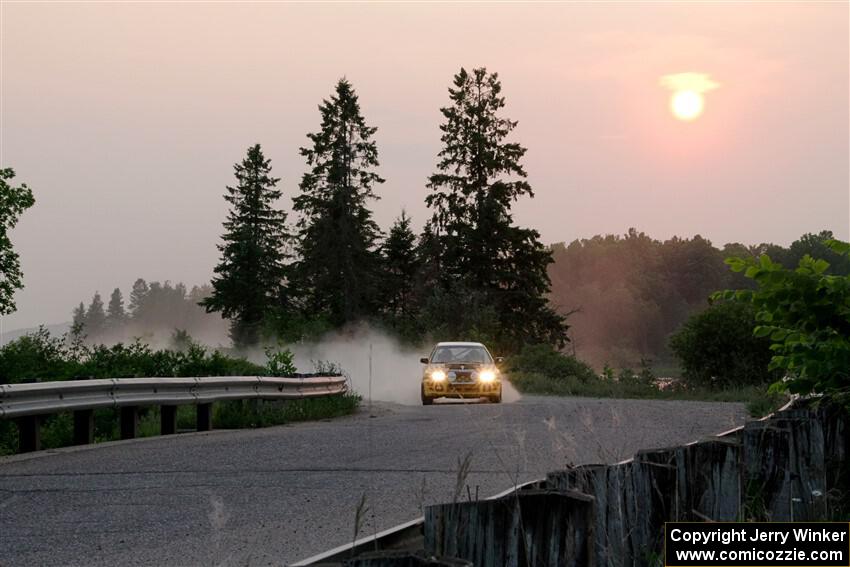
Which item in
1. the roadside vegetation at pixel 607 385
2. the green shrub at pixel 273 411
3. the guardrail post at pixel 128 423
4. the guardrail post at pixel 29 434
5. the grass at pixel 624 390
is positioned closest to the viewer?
the guardrail post at pixel 29 434

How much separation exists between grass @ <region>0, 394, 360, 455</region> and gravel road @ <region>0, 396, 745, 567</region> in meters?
0.97

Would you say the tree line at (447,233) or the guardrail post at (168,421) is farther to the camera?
the tree line at (447,233)

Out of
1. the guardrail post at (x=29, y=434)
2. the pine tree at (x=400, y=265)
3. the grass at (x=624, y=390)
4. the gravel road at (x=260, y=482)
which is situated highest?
the pine tree at (x=400, y=265)

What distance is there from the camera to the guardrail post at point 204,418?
17.3 meters

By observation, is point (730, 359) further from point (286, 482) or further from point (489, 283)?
point (489, 283)

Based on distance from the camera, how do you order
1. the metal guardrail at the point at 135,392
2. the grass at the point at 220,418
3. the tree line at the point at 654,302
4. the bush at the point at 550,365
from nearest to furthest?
the metal guardrail at the point at 135,392
the grass at the point at 220,418
the bush at the point at 550,365
the tree line at the point at 654,302

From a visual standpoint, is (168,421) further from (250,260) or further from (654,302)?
(654,302)

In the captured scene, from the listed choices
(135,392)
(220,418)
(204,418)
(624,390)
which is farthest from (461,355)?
(135,392)

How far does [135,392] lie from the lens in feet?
50.8

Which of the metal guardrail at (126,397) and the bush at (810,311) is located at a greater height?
the bush at (810,311)

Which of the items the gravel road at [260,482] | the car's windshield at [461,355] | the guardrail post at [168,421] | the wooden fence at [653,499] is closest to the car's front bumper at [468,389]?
the car's windshield at [461,355]

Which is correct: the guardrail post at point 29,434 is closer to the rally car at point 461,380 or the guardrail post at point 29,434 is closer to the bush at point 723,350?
the rally car at point 461,380

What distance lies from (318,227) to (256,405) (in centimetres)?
5525

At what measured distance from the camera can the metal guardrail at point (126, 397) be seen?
13383 millimetres
